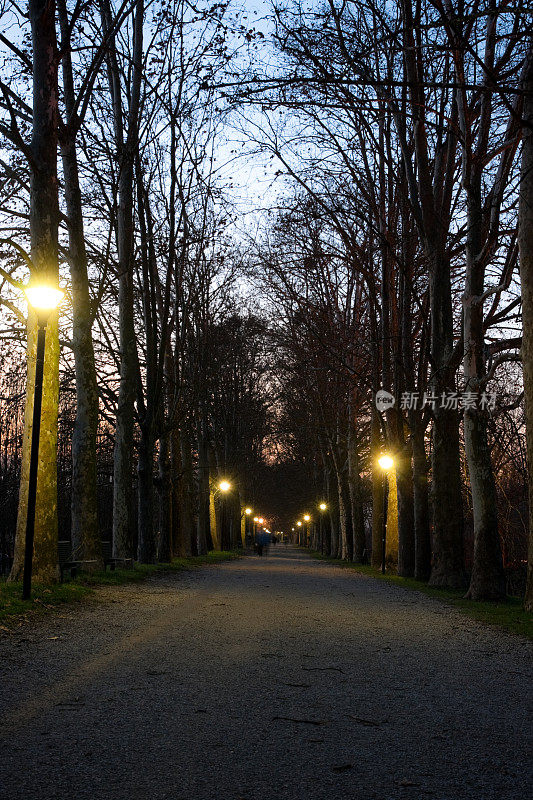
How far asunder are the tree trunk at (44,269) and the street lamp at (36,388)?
0.39m

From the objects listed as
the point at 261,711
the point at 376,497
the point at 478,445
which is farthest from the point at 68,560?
the point at 376,497

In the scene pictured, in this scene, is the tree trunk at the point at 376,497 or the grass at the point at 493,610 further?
the tree trunk at the point at 376,497

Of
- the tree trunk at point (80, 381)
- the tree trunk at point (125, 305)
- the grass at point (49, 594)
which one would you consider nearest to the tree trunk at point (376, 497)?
the tree trunk at point (125, 305)

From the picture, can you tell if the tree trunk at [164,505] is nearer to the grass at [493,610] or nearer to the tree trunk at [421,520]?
the tree trunk at [421,520]

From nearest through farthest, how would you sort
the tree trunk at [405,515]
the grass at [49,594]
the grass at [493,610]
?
the grass at [49,594] → the grass at [493,610] → the tree trunk at [405,515]

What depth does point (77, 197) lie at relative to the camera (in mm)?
16578

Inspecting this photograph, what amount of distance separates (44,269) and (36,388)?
7.40 ft

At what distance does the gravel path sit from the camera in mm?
3596

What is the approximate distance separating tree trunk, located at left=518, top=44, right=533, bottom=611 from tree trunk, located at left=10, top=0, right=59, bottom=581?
299 inches

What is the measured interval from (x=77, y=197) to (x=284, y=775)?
15.1 m

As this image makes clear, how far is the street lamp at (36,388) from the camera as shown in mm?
10820

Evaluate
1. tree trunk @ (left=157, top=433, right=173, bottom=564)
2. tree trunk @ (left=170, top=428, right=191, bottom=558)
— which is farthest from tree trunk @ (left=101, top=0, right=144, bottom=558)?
tree trunk @ (left=170, top=428, right=191, bottom=558)

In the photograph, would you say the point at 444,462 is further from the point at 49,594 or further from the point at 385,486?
the point at 49,594

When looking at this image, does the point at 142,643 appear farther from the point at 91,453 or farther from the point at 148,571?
the point at 148,571
